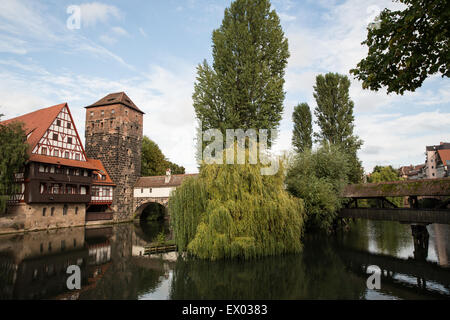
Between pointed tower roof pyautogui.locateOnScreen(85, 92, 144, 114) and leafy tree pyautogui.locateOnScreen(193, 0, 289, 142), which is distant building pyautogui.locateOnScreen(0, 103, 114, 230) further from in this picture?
leafy tree pyautogui.locateOnScreen(193, 0, 289, 142)

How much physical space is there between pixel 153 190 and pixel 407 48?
1233 inches

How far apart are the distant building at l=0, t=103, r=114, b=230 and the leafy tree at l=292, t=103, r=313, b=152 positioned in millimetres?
23560

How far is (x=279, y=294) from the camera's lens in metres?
8.84

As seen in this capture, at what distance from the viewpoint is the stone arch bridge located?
34.4 m

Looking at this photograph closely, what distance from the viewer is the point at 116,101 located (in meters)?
34.2

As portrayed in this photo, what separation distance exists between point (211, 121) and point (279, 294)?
1405 centimetres

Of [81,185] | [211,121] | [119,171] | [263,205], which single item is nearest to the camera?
[263,205]

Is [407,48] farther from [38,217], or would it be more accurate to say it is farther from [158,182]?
[158,182]

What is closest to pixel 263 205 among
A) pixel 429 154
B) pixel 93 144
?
pixel 93 144

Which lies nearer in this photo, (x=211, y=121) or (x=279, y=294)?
(x=279, y=294)

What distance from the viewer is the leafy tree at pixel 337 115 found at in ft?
92.9

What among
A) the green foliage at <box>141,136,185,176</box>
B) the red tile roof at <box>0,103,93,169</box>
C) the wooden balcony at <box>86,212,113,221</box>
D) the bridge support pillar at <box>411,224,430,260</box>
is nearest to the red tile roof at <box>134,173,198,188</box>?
the wooden balcony at <box>86,212,113,221</box>

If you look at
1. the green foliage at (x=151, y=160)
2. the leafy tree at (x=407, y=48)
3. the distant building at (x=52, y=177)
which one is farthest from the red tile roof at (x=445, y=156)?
the distant building at (x=52, y=177)
